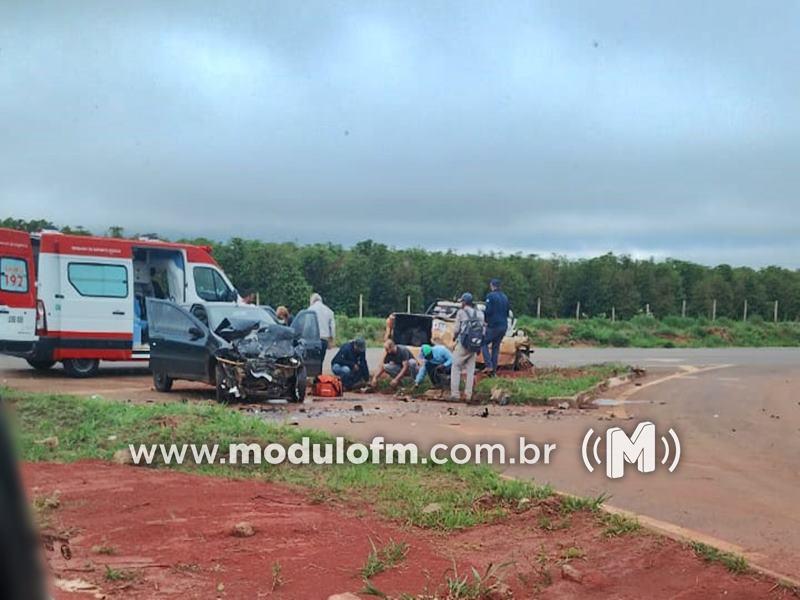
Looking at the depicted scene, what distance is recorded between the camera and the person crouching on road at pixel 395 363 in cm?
1622

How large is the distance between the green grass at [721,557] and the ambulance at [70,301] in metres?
10.7

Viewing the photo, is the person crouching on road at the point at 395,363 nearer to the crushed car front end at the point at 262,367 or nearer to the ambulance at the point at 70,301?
the crushed car front end at the point at 262,367

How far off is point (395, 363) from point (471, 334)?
93.6 inches

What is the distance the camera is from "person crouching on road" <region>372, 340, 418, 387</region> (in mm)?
16219

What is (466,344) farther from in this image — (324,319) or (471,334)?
(324,319)

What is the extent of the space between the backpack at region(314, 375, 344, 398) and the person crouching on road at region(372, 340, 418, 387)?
3.60ft

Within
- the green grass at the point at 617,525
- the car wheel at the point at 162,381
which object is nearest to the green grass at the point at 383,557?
the green grass at the point at 617,525

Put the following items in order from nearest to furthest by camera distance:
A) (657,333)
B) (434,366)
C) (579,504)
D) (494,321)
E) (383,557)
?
(383,557) → (579,504) → (434,366) → (494,321) → (657,333)

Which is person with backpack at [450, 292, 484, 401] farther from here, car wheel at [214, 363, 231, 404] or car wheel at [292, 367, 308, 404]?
car wheel at [214, 363, 231, 404]

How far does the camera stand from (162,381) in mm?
15023

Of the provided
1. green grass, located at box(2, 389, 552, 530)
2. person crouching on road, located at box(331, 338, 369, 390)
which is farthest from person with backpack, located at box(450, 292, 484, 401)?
green grass, located at box(2, 389, 552, 530)

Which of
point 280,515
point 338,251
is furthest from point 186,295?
point 338,251

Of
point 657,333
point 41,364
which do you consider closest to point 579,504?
point 41,364

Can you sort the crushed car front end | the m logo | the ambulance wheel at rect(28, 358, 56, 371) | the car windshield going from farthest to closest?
the ambulance wheel at rect(28, 358, 56, 371) → the car windshield → the crushed car front end → the m logo
